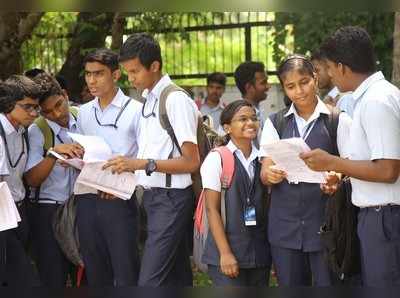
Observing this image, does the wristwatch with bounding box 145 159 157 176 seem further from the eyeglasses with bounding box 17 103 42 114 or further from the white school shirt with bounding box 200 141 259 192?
the eyeglasses with bounding box 17 103 42 114

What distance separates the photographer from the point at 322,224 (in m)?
4.14

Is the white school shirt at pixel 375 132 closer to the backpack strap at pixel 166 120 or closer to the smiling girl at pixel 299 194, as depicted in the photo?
the smiling girl at pixel 299 194

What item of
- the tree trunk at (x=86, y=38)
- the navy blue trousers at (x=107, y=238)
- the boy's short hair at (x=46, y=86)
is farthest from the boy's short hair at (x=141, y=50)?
the tree trunk at (x=86, y=38)

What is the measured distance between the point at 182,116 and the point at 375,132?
1255 millimetres

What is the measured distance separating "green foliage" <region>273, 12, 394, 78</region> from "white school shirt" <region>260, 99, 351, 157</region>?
530cm

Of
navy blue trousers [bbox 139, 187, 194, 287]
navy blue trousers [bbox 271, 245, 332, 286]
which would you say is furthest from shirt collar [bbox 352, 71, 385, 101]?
navy blue trousers [bbox 139, 187, 194, 287]

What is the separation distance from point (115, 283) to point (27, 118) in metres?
1.12

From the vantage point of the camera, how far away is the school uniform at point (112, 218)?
483 cm

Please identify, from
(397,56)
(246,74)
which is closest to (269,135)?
(397,56)

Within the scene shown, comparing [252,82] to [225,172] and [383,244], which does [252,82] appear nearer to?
[225,172]

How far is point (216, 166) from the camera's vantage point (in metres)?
4.45

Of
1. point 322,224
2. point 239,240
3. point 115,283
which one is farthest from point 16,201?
point 322,224

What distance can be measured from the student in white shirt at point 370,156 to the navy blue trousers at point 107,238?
5.13ft

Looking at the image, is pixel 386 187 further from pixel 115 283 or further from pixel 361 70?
pixel 115 283
